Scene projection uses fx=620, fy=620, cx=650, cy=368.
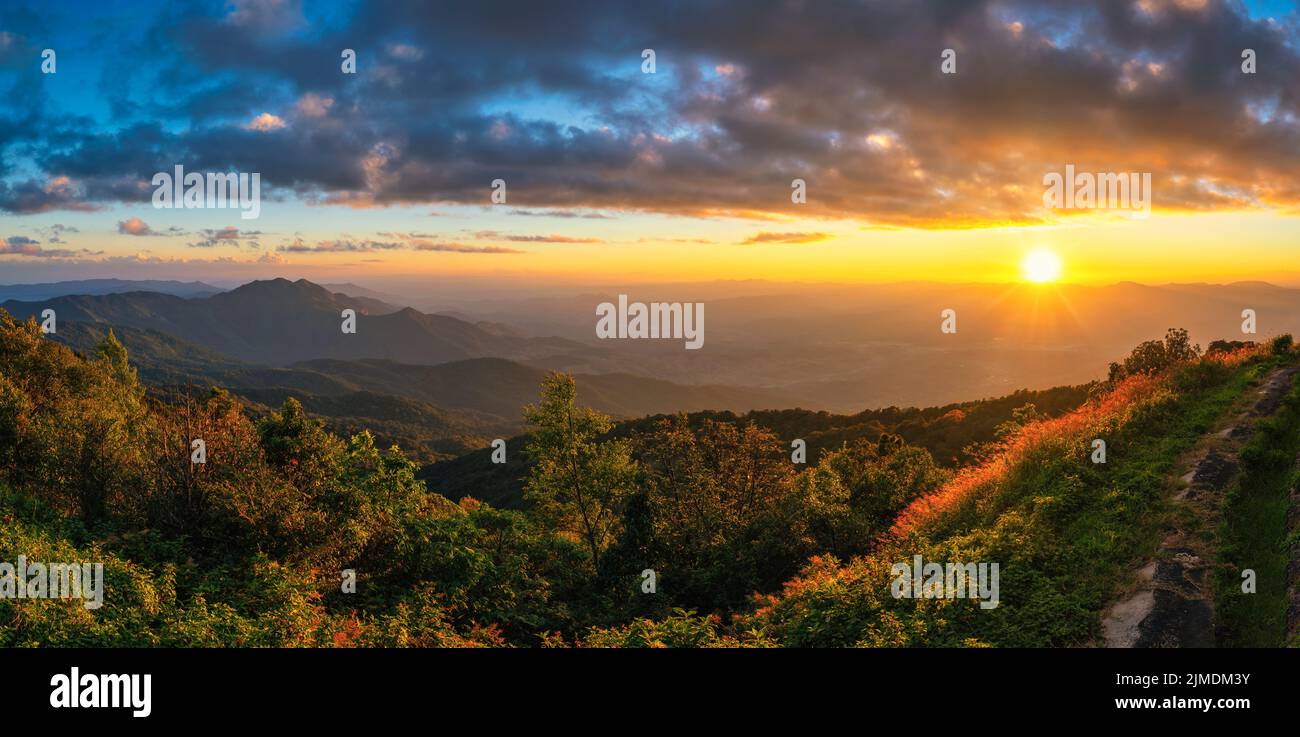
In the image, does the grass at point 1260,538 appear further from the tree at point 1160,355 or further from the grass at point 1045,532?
the tree at point 1160,355

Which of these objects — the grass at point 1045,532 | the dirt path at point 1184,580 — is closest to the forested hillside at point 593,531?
the grass at point 1045,532

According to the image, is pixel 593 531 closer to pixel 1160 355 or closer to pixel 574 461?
pixel 574 461

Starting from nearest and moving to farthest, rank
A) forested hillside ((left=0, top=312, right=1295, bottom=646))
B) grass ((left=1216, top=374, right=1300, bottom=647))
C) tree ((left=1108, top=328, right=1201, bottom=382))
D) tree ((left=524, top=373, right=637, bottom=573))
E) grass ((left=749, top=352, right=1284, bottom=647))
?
grass ((left=1216, top=374, right=1300, bottom=647))
grass ((left=749, top=352, right=1284, bottom=647))
forested hillside ((left=0, top=312, right=1295, bottom=646))
tree ((left=1108, top=328, right=1201, bottom=382))
tree ((left=524, top=373, right=637, bottom=573))

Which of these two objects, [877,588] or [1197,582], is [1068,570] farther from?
[877,588]

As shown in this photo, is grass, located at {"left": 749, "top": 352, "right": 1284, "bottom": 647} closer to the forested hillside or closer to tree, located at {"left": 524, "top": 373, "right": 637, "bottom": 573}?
the forested hillside

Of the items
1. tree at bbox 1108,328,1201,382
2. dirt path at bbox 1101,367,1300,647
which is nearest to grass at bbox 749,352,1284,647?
dirt path at bbox 1101,367,1300,647
